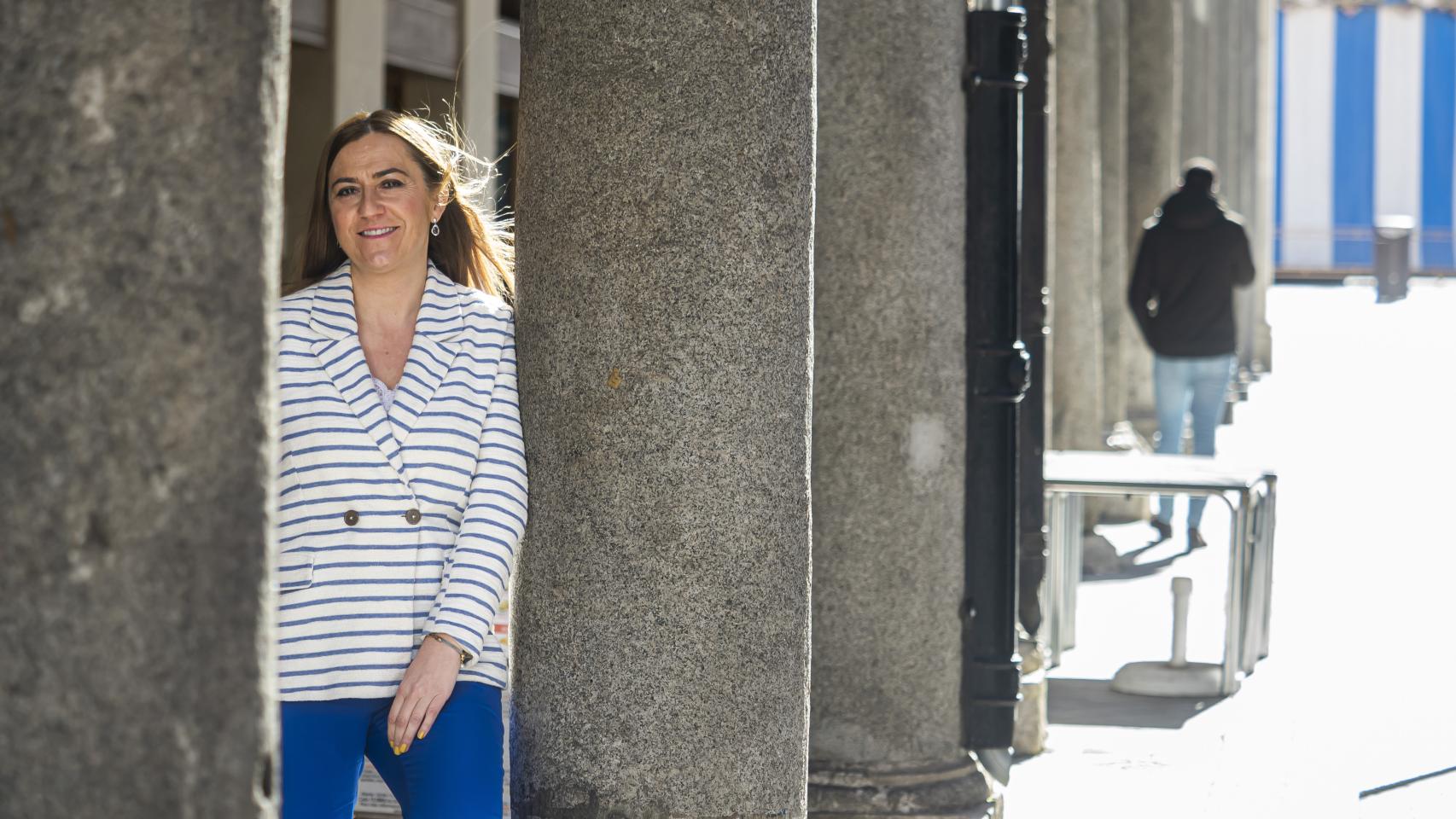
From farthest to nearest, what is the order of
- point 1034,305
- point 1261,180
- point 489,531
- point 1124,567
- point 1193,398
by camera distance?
point 1261,180 < point 1193,398 < point 1124,567 < point 1034,305 < point 489,531

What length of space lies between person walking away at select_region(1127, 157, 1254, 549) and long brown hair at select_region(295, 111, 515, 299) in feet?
25.9

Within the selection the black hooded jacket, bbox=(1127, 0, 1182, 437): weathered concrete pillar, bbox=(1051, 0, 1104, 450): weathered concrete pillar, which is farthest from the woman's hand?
bbox=(1127, 0, 1182, 437): weathered concrete pillar

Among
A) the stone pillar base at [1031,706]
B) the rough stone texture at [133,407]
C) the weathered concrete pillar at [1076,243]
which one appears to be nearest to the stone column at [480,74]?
the weathered concrete pillar at [1076,243]

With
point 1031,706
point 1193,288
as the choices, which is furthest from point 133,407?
point 1193,288

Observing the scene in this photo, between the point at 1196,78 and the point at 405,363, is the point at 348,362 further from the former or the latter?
the point at 1196,78

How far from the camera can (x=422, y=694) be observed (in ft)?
9.81

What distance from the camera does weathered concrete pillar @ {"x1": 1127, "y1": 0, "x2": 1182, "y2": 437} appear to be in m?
14.5

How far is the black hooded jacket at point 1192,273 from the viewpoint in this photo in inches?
431

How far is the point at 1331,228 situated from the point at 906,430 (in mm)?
50887

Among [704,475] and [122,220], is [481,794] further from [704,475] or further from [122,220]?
[122,220]

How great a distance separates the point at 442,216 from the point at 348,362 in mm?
437

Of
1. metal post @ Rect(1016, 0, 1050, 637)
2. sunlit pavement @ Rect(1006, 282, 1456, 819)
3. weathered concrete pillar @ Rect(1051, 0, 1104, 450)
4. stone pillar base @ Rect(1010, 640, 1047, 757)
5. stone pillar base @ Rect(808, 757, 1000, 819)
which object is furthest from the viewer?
weathered concrete pillar @ Rect(1051, 0, 1104, 450)

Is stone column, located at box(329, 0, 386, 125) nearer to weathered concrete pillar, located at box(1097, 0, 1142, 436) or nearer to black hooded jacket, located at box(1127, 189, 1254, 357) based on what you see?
weathered concrete pillar, located at box(1097, 0, 1142, 436)

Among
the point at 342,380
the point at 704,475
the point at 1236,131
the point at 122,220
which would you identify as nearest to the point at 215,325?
the point at 122,220
